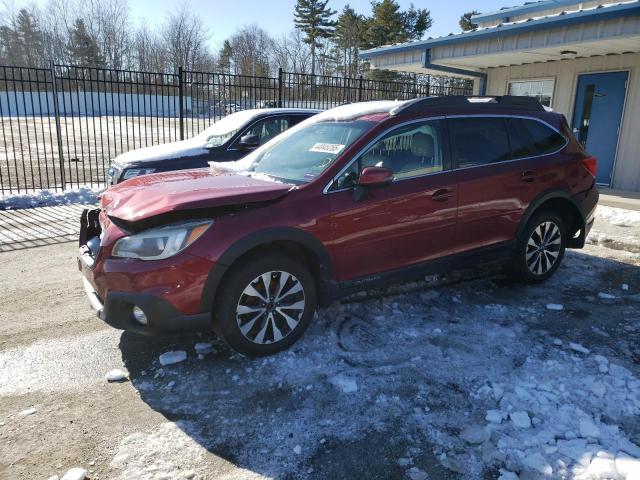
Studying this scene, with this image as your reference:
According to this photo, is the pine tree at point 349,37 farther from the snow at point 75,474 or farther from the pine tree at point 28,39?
the snow at point 75,474

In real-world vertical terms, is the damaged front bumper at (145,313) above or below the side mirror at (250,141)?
below

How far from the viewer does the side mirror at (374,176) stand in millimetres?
3580

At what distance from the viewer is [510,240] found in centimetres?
471

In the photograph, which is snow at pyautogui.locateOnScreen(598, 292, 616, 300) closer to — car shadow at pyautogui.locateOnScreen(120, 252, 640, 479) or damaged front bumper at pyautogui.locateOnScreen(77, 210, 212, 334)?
car shadow at pyautogui.locateOnScreen(120, 252, 640, 479)

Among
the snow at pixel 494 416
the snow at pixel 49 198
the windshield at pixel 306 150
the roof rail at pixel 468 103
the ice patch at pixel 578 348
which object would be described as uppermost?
the roof rail at pixel 468 103

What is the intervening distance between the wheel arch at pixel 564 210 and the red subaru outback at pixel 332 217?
0.02 meters

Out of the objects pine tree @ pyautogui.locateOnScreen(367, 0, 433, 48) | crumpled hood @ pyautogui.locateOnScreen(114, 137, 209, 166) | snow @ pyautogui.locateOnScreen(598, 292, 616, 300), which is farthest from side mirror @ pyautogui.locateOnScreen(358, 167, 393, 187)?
pine tree @ pyautogui.locateOnScreen(367, 0, 433, 48)

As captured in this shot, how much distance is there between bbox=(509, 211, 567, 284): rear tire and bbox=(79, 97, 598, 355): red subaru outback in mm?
18

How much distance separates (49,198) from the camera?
8.94 metres

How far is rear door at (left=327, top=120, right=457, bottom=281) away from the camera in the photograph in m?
3.68

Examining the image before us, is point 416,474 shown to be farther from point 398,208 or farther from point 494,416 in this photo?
point 398,208

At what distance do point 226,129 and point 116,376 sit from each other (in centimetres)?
512

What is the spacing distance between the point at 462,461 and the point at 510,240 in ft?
8.83

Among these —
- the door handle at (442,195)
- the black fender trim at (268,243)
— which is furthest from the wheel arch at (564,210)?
the black fender trim at (268,243)
